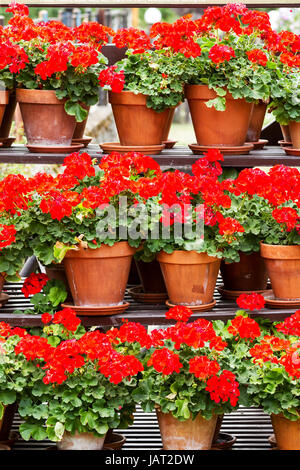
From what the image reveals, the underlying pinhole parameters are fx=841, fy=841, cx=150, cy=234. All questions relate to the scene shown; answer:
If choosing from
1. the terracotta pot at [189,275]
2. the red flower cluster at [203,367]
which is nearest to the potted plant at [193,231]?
the terracotta pot at [189,275]

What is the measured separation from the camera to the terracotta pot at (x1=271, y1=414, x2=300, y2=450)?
300 centimetres

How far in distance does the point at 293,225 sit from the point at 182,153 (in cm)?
61

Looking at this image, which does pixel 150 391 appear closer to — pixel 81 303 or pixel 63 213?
pixel 81 303

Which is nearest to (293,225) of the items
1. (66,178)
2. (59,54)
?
(66,178)

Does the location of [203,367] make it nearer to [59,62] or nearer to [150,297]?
[150,297]

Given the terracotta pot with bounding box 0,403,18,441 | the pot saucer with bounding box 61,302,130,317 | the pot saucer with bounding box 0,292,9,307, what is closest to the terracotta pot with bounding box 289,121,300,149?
the pot saucer with bounding box 61,302,130,317

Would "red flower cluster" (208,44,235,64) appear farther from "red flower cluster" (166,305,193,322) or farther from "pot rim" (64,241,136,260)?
"red flower cluster" (166,305,193,322)

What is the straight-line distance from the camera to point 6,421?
3.24 meters

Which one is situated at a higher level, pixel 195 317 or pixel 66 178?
pixel 66 178

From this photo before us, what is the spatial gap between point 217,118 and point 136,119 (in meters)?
0.32

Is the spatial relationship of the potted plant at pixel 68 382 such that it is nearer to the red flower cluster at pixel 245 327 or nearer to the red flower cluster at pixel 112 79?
the red flower cluster at pixel 245 327

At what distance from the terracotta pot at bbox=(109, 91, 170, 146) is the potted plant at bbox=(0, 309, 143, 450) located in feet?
2.55

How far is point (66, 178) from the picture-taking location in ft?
9.97

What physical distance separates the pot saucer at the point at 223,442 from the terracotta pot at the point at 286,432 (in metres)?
0.27
